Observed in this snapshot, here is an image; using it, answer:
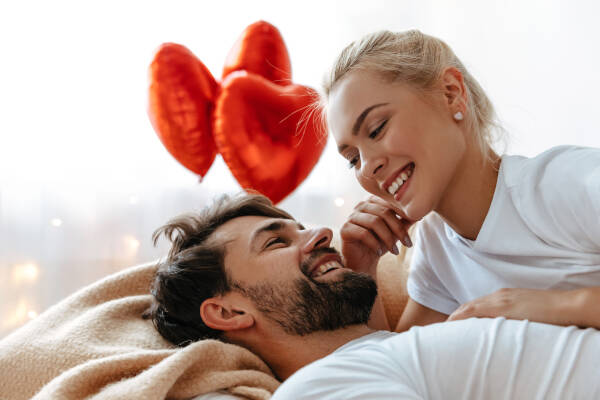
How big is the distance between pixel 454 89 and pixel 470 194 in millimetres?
241

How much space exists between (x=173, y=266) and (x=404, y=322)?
2.06 feet

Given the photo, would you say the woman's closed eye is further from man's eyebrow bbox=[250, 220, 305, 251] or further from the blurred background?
the blurred background

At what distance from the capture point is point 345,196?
99.0 inches

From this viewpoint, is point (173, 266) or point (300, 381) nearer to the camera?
point (300, 381)

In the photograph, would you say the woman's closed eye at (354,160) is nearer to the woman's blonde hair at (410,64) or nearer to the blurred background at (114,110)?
the woman's blonde hair at (410,64)

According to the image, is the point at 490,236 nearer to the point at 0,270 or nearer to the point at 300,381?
the point at 300,381

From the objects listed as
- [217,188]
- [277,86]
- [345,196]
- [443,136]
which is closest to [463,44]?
[345,196]

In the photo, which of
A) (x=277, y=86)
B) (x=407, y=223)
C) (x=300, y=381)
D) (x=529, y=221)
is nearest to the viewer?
(x=300, y=381)

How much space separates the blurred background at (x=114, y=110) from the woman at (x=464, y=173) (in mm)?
1029

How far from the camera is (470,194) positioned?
130 centimetres

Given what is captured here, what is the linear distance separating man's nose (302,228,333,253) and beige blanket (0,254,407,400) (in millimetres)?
261

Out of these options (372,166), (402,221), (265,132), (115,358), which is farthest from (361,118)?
(265,132)

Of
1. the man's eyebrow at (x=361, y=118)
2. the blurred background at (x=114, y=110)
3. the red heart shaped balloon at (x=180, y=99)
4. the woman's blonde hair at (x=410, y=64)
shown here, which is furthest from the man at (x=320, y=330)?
the blurred background at (x=114, y=110)

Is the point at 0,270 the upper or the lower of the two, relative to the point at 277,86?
lower
